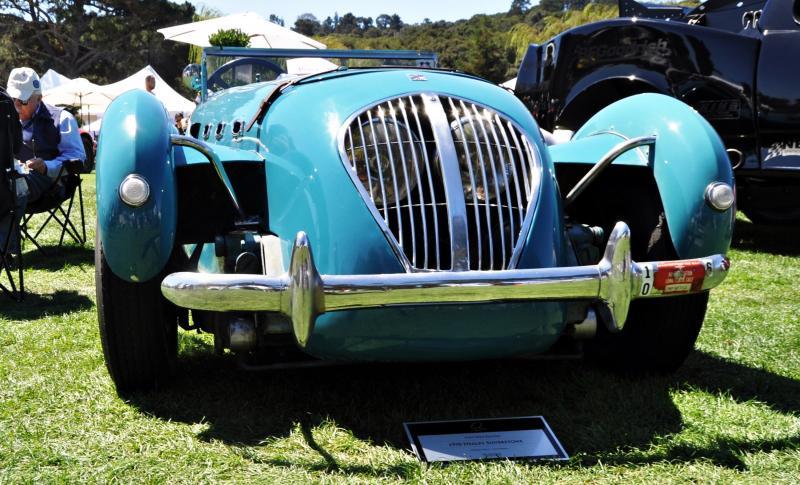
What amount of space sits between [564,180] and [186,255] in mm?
1777

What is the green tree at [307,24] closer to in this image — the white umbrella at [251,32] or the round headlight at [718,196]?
the white umbrella at [251,32]

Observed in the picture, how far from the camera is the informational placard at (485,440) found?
8.27 feet

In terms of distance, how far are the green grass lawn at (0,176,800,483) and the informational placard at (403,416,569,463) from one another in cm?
6

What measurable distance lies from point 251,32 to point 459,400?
501 cm

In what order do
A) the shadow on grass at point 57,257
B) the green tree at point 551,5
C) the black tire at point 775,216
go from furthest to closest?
the green tree at point 551,5
the black tire at point 775,216
the shadow on grass at point 57,257

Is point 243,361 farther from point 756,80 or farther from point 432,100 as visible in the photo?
point 756,80

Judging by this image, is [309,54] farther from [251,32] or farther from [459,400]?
[459,400]

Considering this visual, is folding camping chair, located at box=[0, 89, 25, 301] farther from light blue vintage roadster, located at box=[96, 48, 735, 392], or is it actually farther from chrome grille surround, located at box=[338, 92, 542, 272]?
chrome grille surround, located at box=[338, 92, 542, 272]

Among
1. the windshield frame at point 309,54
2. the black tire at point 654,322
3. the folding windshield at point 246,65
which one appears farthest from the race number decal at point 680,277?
the windshield frame at point 309,54

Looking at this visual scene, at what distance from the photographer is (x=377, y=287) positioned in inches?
88.7

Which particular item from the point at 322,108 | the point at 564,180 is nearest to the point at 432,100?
the point at 322,108

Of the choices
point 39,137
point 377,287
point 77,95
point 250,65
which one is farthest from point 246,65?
point 77,95

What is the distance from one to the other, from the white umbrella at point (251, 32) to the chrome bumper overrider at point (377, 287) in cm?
462

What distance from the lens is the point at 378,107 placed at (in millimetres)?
2723
